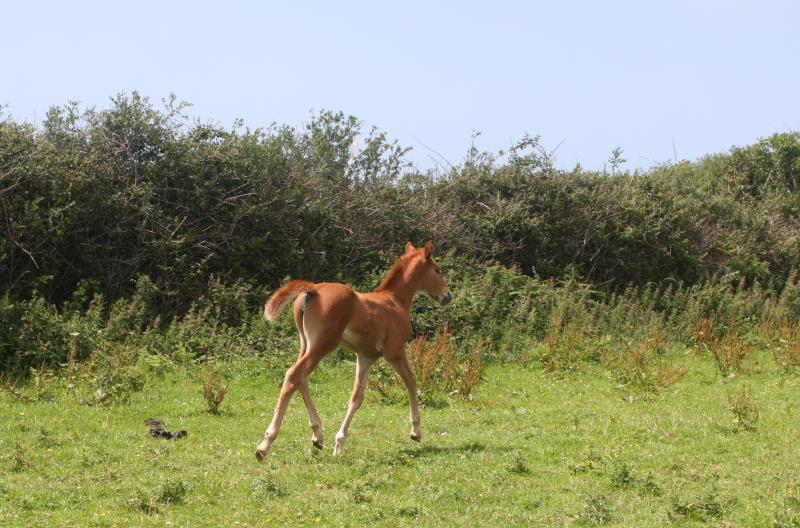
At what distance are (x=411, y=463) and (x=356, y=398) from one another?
3.48ft

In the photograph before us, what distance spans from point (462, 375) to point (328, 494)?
16.7 ft

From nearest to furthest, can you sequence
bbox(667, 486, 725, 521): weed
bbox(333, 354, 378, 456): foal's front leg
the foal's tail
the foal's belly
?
bbox(667, 486, 725, 521): weed < the foal's tail < bbox(333, 354, 378, 456): foal's front leg < the foal's belly

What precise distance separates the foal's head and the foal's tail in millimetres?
2039

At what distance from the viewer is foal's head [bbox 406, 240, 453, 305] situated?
10266mm

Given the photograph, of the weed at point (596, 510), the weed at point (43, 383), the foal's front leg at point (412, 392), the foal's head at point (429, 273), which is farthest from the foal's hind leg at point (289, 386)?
the weed at point (43, 383)

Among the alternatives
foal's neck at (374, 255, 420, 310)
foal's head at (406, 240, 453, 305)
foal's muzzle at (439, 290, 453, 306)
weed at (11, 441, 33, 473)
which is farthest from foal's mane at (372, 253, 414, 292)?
weed at (11, 441, 33, 473)

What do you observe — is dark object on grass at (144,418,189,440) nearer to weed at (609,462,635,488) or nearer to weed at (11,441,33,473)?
weed at (11,441,33,473)

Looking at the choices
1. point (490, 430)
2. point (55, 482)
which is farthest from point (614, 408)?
point (55, 482)

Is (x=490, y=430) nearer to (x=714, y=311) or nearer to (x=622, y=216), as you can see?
(x=714, y=311)

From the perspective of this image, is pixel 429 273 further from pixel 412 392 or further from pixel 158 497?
pixel 158 497

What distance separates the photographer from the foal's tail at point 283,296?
831cm

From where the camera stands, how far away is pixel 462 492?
7297 mm

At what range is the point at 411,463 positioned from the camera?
8188 mm

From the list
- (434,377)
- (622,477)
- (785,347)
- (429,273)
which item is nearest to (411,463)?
(622,477)
